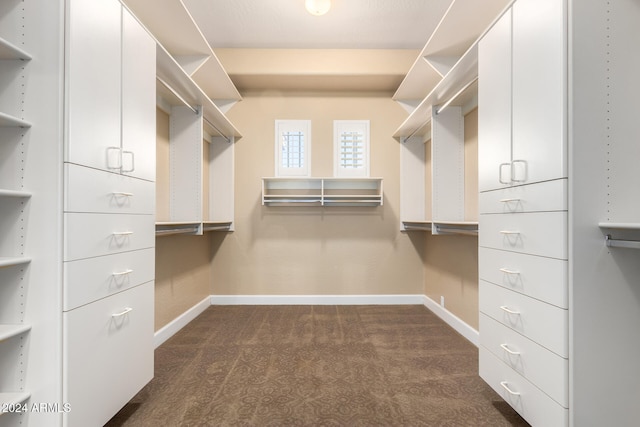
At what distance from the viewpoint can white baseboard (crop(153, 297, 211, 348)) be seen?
Result: 9.25ft

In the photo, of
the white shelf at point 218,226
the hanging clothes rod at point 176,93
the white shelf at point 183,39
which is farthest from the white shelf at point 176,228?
the white shelf at point 183,39

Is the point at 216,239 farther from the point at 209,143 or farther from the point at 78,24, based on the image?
the point at 78,24

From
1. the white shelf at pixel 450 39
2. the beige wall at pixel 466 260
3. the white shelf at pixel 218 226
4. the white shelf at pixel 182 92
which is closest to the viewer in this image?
the white shelf at pixel 182 92

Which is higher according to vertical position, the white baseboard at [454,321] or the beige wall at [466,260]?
the beige wall at [466,260]

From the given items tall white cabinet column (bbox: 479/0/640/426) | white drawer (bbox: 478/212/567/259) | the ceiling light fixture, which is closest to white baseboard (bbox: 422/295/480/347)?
white drawer (bbox: 478/212/567/259)

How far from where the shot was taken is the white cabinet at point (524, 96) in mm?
1319

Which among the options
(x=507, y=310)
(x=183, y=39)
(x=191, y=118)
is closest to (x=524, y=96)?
(x=507, y=310)

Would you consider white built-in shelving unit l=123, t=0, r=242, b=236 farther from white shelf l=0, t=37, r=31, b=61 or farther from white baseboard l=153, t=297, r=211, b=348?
white baseboard l=153, t=297, r=211, b=348

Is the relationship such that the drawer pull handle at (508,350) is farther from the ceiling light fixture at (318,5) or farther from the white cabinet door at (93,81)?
the ceiling light fixture at (318,5)

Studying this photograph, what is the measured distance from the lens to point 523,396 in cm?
154

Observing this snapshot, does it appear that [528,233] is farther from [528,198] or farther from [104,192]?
[104,192]

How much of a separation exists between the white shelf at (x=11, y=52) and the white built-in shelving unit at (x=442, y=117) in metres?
2.36

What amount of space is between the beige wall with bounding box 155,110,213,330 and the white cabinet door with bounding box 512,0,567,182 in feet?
9.29

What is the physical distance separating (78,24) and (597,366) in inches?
103
